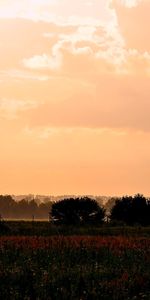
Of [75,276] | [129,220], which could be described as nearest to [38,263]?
[75,276]

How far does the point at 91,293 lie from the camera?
571 inches

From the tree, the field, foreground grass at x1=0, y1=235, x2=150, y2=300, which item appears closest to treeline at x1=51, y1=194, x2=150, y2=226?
the tree

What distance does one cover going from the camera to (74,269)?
17703 mm

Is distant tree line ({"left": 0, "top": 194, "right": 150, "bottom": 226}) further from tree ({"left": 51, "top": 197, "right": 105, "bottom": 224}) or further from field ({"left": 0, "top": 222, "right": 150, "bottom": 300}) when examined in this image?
field ({"left": 0, "top": 222, "right": 150, "bottom": 300})

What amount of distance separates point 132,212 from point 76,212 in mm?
5944

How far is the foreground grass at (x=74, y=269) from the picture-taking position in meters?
14.8

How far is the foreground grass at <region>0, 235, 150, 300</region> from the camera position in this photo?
14773 millimetres

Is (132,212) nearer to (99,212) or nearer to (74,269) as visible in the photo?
(99,212)

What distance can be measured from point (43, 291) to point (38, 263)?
15.7ft

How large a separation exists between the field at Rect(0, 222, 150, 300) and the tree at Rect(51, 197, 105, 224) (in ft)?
98.0

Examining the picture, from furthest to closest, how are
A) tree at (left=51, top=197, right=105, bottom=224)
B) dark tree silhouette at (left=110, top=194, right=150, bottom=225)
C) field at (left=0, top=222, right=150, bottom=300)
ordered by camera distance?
dark tree silhouette at (left=110, top=194, right=150, bottom=225), tree at (left=51, top=197, right=105, bottom=224), field at (left=0, top=222, right=150, bottom=300)

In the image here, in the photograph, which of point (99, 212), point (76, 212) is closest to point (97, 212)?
point (99, 212)

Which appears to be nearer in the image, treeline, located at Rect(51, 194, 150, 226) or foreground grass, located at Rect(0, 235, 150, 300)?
foreground grass, located at Rect(0, 235, 150, 300)

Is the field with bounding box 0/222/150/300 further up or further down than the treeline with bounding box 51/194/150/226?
further down
